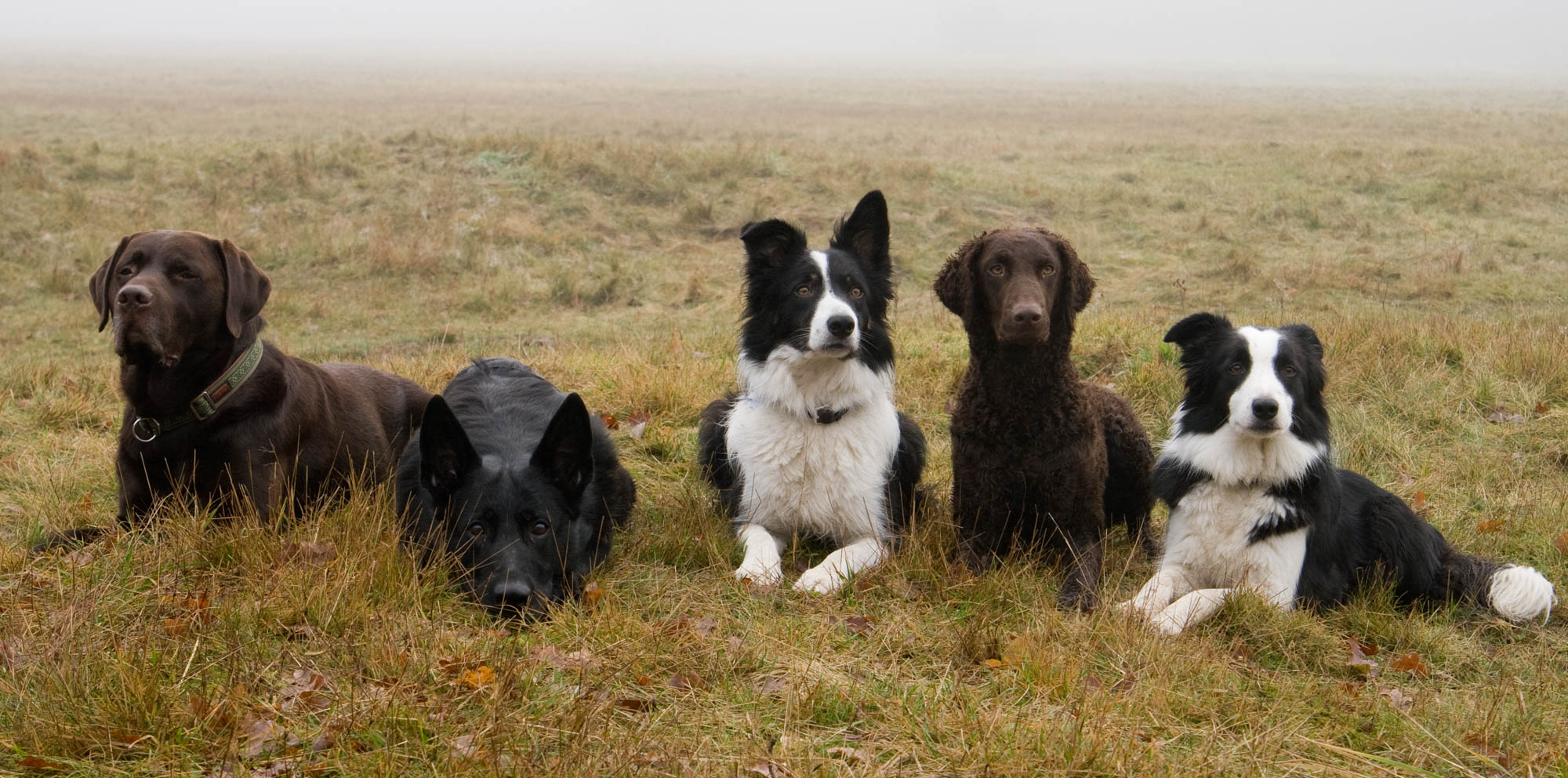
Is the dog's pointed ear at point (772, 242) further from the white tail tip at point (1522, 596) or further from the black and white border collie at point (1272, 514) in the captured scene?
the white tail tip at point (1522, 596)

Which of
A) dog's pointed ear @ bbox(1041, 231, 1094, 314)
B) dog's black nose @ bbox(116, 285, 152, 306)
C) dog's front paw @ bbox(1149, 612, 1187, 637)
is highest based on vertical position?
dog's pointed ear @ bbox(1041, 231, 1094, 314)

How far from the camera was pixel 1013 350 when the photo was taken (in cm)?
481

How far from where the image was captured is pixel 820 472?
522 cm

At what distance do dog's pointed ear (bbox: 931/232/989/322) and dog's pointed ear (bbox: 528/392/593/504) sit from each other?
1720 mm

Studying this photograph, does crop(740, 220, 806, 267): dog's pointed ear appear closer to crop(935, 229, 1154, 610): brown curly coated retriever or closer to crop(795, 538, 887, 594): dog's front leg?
crop(935, 229, 1154, 610): brown curly coated retriever

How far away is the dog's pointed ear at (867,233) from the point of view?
5215 mm

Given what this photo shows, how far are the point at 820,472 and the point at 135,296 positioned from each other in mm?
3082

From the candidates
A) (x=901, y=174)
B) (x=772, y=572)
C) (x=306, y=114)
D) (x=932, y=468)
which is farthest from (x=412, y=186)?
(x=306, y=114)

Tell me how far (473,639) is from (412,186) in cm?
1425

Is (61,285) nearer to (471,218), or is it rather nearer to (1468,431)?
(471,218)

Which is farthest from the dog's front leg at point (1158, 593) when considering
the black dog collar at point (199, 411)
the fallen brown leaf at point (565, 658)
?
the black dog collar at point (199, 411)

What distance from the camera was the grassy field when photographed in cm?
315

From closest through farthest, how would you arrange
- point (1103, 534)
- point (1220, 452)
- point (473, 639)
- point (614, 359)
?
point (473, 639) → point (1220, 452) → point (1103, 534) → point (614, 359)

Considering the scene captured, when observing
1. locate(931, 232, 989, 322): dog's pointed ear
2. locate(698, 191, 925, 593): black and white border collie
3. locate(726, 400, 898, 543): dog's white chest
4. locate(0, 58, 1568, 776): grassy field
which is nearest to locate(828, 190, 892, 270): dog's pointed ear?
locate(698, 191, 925, 593): black and white border collie
